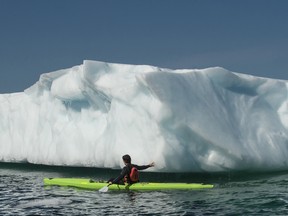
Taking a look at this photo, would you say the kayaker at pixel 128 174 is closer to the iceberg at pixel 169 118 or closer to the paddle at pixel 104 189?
the paddle at pixel 104 189

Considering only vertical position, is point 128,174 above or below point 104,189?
above

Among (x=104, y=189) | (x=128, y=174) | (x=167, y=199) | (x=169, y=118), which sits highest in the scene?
(x=169, y=118)

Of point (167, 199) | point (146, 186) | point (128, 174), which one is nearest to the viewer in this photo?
point (167, 199)

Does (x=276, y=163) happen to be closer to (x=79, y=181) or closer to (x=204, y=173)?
(x=204, y=173)

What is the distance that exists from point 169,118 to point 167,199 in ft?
12.5

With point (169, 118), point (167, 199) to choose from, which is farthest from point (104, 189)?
point (169, 118)

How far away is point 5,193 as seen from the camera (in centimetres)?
1404

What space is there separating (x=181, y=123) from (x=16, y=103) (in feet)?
36.3

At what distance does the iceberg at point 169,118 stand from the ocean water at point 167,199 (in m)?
0.78

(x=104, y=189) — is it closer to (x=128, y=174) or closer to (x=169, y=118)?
(x=128, y=174)

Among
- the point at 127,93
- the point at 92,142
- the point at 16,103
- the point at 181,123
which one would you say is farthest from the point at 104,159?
the point at 16,103

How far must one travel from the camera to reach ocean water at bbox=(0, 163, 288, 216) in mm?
10219

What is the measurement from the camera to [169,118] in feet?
49.2

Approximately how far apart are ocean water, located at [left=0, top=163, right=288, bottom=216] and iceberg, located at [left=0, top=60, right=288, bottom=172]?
78 centimetres
